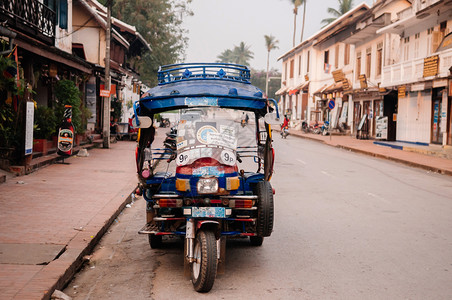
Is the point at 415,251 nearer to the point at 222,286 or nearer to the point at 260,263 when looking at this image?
the point at 260,263

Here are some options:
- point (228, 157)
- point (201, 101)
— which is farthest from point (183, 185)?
point (201, 101)

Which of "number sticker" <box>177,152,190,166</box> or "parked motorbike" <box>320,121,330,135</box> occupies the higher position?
"parked motorbike" <box>320,121,330,135</box>

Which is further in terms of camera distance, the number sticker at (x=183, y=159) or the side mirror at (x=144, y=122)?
the side mirror at (x=144, y=122)

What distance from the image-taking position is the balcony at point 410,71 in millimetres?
23697

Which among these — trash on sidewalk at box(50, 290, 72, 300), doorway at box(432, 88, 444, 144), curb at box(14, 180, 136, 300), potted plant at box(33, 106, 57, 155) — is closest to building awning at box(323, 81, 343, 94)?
doorway at box(432, 88, 444, 144)

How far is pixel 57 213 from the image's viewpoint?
8156mm

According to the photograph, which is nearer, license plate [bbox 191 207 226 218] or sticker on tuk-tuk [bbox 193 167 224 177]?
license plate [bbox 191 207 226 218]

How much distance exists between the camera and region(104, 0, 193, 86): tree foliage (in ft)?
137

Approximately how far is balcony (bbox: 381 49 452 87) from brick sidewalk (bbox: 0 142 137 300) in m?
16.7

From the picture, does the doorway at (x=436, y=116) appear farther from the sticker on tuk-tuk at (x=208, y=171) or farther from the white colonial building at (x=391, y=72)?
the sticker on tuk-tuk at (x=208, y=171)

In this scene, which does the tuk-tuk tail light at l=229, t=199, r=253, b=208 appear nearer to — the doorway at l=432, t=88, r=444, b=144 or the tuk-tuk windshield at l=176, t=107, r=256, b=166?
the tuk-tuk windshield at l=176, t=107, r=256, b=166

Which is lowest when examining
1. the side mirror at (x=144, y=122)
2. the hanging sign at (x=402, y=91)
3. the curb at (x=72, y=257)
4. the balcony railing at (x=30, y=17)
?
the curb at (x=72, y=257)

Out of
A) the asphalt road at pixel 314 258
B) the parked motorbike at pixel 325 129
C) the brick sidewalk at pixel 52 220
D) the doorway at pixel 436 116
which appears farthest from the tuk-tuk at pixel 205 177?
the parked motorbike at pixel 325 129

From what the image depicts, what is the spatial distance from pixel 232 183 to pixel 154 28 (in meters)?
39.3
